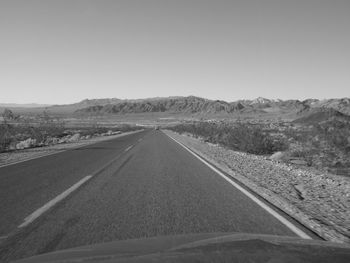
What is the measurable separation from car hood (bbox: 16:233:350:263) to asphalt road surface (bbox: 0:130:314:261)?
151 centimetres

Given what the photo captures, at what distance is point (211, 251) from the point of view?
4.19 m

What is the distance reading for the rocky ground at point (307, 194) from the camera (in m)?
7.50

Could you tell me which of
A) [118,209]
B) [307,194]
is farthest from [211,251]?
[307,194]

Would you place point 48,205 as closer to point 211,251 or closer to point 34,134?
point 211,251

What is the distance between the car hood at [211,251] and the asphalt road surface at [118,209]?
1.51m

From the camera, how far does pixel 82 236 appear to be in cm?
639

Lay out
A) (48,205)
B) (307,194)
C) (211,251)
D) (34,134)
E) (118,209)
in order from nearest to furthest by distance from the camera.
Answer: (211,251) → (118,209) → (48,205) → (307,194) → (34,134)

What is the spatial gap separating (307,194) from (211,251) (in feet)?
24.1

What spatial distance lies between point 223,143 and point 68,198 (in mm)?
26228

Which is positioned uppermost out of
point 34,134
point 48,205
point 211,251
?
point 211,251

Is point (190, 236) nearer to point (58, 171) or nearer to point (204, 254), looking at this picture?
point (204, 254)

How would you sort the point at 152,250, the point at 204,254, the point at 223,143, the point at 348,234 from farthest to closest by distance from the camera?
1. the point at 223,143
2. the point at 348,234
3. the point at 152,250
4. the point at 204,254

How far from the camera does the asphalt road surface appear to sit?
6.48 meters

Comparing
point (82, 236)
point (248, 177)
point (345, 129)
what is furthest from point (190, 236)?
point (345, 129)
